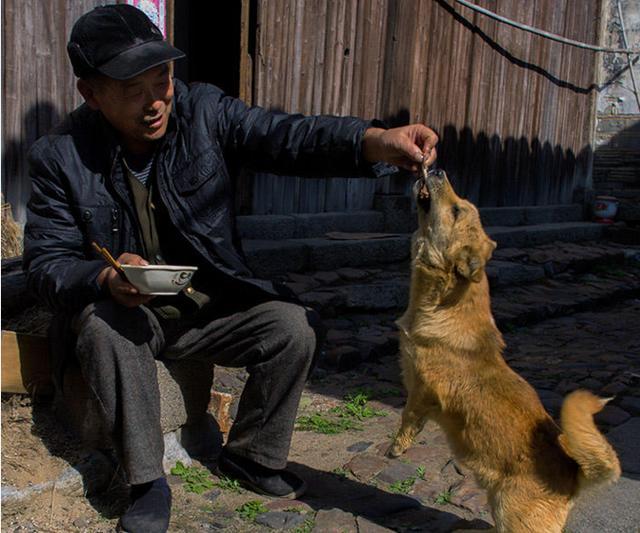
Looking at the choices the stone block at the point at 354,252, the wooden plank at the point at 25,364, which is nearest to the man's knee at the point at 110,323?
the wooden plank at the point at 25,364

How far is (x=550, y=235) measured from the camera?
997cm

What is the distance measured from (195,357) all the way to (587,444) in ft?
5.61

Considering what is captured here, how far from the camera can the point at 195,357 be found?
3.53 meters

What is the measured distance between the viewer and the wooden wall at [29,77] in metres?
5.25

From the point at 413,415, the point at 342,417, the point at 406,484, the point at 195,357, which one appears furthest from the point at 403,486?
the point at 195,357

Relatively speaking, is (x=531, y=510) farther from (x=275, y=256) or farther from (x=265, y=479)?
(x=275, y=256)

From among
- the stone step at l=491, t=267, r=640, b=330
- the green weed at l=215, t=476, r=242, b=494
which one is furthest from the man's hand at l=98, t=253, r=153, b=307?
the stone step at l=491, t=267, r=640, b=330

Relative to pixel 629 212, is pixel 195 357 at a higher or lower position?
lower

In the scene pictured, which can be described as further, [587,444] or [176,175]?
[176,175]

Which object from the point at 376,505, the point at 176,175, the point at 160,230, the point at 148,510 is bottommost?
the point at 376,505

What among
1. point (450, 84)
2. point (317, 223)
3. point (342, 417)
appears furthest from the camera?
point (450, 84)

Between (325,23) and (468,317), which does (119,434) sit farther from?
(325,23)

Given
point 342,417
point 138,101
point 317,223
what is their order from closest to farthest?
point 138,101
point 342,417
point 317,223

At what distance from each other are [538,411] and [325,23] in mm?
4906
